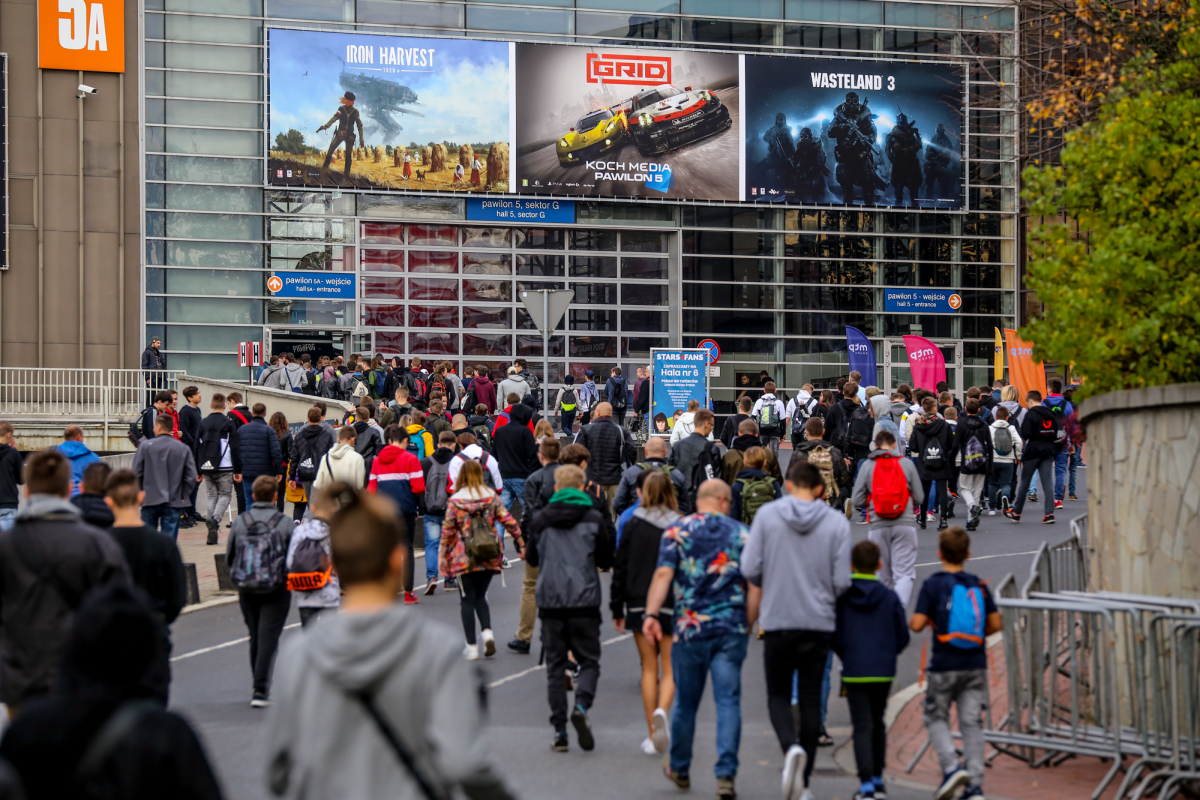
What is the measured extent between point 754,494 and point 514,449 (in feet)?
17.4

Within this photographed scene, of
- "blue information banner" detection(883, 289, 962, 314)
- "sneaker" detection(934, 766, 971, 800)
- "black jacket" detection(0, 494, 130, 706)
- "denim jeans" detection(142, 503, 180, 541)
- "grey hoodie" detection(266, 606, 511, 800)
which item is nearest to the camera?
"grey hoodie" detection(266, 606, 511, 800)

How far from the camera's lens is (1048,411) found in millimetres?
17766

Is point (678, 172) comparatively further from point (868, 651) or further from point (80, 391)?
point (868, 651)

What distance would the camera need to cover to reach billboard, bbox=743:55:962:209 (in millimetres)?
33062

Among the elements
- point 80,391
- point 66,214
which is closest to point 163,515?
point 80,391

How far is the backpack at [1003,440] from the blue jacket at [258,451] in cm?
924

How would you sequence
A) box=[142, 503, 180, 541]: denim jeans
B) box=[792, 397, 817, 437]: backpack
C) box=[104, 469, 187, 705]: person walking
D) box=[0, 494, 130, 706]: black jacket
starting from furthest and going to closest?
box=[792, 397, 817, 437]: backpack < box=[142, 503, 180, 541]: denim jeans < box=[104, 469, 187, 705]: person walking < box=[0, 494, 130, 706]: black jacket

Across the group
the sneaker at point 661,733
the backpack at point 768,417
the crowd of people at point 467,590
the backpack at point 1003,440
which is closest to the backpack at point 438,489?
the crowd of people at point 467,590

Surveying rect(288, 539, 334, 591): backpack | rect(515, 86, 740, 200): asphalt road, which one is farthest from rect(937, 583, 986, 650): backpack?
rect(515, 86, 740, 200): asphalt road

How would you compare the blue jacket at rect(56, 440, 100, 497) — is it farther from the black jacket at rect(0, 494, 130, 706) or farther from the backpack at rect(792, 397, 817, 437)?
the backpack at rect(792, 397, 817, 437)

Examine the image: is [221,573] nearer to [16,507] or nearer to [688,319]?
[16,507]

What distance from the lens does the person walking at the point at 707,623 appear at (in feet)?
23.3

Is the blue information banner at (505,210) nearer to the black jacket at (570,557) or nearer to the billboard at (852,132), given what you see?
the billboard at (852,132)

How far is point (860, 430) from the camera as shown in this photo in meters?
17.6
